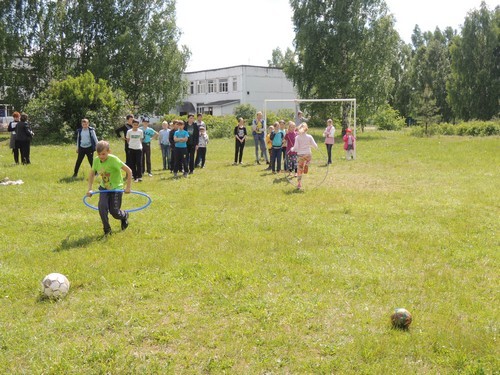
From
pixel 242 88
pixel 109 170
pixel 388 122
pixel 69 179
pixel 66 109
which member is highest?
pixel 242 88

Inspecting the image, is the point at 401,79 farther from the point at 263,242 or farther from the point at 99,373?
the point at 99,373

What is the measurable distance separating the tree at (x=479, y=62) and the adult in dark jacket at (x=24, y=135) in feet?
152

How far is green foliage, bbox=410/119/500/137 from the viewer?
126 feet

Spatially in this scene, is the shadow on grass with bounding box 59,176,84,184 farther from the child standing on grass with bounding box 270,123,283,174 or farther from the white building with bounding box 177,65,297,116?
the white building with bounding box 177,65,297,116

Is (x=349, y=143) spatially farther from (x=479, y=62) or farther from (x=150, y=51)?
(x=479, y=62)

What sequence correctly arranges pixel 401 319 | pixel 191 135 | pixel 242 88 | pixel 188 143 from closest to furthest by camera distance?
pixel 401 319 → pixel 188 143 → pixel 191 135 → pixel 242 88

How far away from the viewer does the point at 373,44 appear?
36.8 metres

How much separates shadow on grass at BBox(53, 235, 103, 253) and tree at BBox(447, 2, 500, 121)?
51.7 m

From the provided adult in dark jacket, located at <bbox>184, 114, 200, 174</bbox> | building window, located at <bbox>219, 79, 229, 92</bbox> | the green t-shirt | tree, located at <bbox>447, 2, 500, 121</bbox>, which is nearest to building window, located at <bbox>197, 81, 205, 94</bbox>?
building window, located at <bbox>219, 79, 229, 92</bbox>

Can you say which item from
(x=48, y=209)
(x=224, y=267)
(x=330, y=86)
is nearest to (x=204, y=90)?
(x=330, y=86)

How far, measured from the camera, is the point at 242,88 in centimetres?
6419

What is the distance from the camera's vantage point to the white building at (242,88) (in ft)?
211

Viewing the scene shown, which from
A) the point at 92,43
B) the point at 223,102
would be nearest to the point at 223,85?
the point at 223,102

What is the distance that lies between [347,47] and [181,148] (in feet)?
80.3
